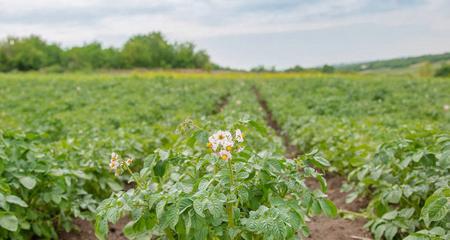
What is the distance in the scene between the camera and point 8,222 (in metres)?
2.79

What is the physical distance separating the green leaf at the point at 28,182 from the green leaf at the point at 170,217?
1472mm

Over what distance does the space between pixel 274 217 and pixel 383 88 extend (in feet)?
66.4

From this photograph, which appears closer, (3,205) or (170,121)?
(3,205)

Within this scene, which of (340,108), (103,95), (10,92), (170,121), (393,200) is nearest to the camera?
(393,200)

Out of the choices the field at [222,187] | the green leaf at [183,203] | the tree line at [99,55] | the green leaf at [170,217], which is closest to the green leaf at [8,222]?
the field at [222,187]

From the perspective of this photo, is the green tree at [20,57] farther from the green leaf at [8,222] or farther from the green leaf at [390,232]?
the green leaf at [390,232]


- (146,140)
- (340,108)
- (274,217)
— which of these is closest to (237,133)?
(274,217)

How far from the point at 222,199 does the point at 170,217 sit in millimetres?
232

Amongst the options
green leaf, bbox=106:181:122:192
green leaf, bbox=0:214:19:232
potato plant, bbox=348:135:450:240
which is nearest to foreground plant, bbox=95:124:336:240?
green leaf, bbox=0:214:19:232

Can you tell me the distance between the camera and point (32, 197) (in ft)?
11.5

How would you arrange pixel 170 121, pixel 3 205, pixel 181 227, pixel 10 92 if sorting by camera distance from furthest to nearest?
pixel 10 92
pixel 170 121
pixel 3 205
pixel 181 227

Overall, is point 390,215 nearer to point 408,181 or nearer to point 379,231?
point 379,231

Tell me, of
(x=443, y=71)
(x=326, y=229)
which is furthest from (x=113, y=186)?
(x=443, y=71)

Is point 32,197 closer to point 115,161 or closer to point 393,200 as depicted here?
point 115,161
